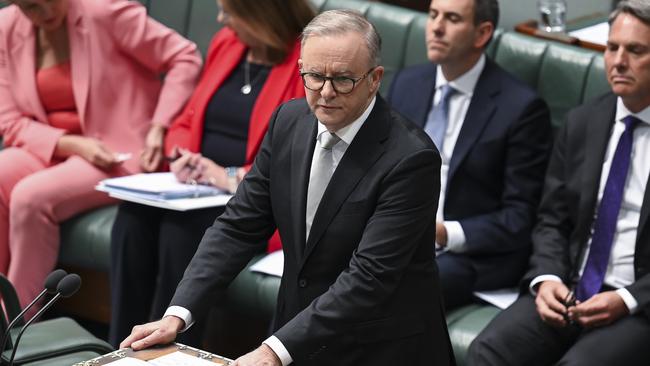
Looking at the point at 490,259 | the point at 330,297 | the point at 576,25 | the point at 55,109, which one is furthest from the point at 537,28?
the point at 330,297

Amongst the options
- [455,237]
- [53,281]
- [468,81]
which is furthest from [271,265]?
[53,281]

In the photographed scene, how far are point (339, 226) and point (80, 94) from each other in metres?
2.02

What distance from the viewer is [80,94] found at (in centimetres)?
430

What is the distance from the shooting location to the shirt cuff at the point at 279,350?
240 centimetres

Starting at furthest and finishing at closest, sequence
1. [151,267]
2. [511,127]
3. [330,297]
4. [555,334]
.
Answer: [151,267] < [511,127] < [555,334] < [330,297]

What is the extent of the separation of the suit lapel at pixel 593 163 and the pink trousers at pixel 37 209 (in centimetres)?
170

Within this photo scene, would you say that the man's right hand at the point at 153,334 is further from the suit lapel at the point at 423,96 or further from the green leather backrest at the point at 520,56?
the green leather backrest at the point at 520,56

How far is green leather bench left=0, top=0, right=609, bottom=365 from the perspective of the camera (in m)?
3.67

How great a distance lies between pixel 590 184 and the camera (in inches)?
132

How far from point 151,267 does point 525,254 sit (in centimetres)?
118

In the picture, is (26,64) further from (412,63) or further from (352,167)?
(352,167)

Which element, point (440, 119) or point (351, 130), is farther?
point (440, 119)

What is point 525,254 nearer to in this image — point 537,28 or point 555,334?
point 555,334

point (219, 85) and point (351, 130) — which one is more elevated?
point (351, 130)
